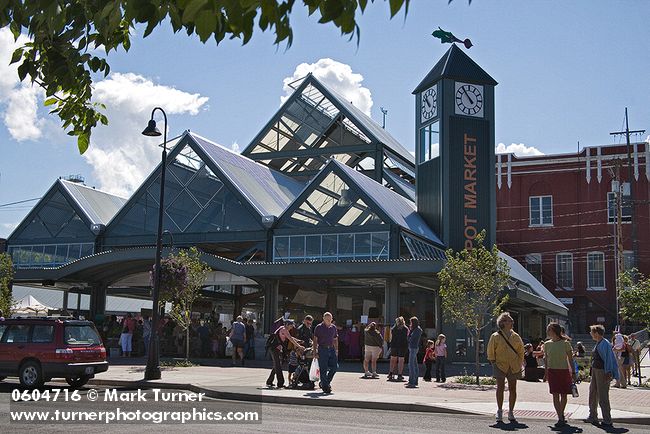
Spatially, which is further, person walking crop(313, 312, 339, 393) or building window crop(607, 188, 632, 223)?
building window crop(607, 188, 632, 223)

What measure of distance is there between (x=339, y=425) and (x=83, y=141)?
724cm

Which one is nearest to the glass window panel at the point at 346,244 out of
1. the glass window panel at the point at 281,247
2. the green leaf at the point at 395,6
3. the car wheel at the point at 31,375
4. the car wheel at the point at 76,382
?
the glass window panel at the point at 281,247

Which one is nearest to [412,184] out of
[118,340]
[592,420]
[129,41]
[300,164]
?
[300,164]

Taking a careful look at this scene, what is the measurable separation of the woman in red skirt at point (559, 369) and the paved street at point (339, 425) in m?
0.42

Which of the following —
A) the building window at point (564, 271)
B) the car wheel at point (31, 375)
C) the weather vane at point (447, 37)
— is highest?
the weather vane at point (447, 37)

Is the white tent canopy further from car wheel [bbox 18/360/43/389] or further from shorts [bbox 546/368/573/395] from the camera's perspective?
shorts [bbox 546/368/573/395]

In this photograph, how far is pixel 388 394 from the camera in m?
18.0

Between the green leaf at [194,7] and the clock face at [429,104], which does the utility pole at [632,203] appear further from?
the green leaf at [194,7]

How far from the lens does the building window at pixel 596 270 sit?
5509 centimetres

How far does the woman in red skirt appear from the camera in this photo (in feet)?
42.2

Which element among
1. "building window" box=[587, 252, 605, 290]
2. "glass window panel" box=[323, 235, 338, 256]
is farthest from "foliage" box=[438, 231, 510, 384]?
"building window" box=[587, 252, 605, 290]

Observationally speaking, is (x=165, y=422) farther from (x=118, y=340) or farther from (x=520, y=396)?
(x=118, y=340)

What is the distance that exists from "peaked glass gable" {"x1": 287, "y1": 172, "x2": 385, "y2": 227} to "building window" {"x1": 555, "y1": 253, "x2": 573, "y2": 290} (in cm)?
2882

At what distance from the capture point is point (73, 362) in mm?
17984
